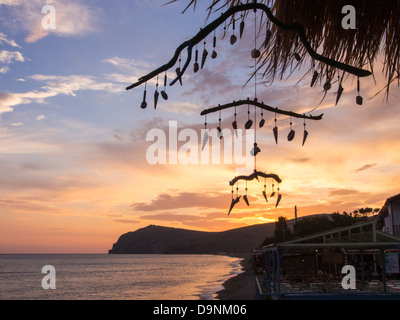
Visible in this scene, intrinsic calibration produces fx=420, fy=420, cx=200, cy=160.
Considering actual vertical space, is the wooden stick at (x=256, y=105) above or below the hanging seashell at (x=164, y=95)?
below

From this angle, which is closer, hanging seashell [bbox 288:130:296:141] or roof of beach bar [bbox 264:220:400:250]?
hanging seashell [bbox 288:130:296:141]

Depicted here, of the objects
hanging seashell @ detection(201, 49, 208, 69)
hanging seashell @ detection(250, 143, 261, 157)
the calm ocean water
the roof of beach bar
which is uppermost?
hanging seashell @ detection(201, 49, 208, 69)

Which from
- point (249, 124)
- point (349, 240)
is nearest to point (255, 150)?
point (249, 124)

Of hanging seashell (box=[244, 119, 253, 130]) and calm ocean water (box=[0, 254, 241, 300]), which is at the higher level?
hanging seashell (box=[244, 119, 253, 130])

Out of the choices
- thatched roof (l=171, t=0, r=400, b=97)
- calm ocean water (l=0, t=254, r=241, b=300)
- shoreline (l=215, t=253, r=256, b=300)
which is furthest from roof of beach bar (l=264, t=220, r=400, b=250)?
calm ocean water (l=0, t=254, r=241, b=300)

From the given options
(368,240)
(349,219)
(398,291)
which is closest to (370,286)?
(398,291)

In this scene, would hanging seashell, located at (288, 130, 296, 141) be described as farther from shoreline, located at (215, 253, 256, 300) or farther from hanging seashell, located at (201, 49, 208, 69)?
shoreline, located at (215, 253, 256, 300)

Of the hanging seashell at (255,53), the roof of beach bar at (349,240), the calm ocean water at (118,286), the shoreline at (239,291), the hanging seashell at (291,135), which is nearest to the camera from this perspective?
the hanging seashell at (255,53)

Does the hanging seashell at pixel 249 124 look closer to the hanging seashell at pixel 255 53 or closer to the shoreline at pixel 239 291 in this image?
the hanging seashell at pixel 255 53

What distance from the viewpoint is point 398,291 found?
57.7 ft

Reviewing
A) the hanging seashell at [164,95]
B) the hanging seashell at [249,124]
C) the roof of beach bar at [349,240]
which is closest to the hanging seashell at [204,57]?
the hanging seashell at [164,95]

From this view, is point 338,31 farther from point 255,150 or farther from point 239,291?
point 239,291

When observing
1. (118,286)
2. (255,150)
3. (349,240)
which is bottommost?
(118,286)

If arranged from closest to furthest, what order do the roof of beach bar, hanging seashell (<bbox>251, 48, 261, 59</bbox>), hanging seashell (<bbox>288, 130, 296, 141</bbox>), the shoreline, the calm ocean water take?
hanging seashell (<bbox>251, 48, 261, 59</bbox>) < hanging seashell (<bbox>288, 130, 296, 141</bbox>) < the roof of beach bar < the shoreline < the calm ocean water
